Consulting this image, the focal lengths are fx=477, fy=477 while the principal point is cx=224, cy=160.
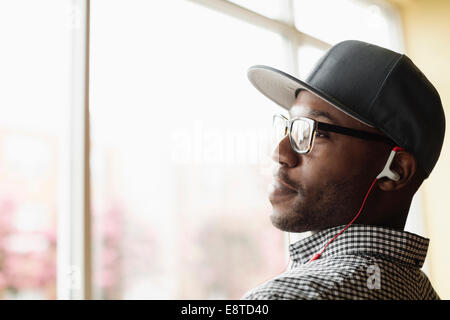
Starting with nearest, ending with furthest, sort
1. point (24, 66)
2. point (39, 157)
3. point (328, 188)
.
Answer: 1. point (328, 188)
2. point (24, 66)
3. point (39, 157)

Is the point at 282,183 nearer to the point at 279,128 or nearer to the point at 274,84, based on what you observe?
the point at 279,128

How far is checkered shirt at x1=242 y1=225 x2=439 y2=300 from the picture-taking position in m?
0.68

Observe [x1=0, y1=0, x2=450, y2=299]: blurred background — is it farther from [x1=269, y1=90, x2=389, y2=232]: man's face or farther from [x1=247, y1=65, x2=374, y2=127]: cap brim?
[x1=269, y1=90, x2=389, y2=232]: man's face

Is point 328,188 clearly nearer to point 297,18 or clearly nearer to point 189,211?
point 189,211

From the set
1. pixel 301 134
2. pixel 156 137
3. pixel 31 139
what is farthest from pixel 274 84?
pixel 156 137

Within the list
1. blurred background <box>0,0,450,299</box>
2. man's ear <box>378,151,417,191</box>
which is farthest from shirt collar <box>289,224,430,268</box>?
blurred background <box>0,0,450,299</box>

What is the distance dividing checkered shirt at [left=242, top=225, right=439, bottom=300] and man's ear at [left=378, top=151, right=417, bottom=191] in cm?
12

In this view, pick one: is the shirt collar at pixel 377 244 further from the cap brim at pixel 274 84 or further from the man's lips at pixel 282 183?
the cap brim at pixel 274 84

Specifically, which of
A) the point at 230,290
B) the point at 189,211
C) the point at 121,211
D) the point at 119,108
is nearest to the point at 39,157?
the point at 119,108

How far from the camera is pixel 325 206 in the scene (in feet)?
3.05

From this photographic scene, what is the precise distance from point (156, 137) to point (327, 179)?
1427 millimetres

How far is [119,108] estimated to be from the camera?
1921mm

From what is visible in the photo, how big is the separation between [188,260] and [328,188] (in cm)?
187

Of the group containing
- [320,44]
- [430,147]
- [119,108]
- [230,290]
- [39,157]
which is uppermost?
[320,44]
